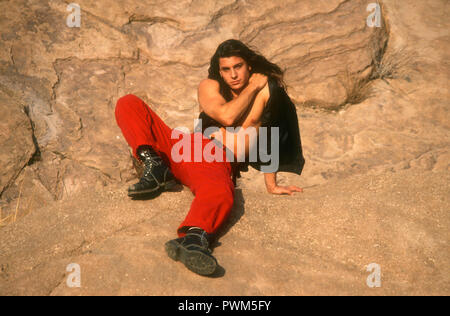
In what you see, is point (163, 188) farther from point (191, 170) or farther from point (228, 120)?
point (228, 120)

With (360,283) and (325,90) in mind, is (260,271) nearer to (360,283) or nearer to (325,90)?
(360,283)

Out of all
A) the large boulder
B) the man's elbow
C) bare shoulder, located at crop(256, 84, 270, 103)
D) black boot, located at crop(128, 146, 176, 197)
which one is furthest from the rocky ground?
bare shoulder, located at crop(256, 84, 270, 103)

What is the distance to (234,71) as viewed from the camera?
9.87ft

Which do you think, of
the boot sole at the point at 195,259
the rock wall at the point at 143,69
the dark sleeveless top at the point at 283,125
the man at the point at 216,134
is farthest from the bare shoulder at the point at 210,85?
the boot sole at the point at 195,259

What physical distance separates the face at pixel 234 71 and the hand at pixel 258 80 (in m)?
0.06

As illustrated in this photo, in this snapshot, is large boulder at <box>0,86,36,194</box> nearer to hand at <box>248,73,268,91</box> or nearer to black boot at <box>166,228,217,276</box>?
black boot at <box>166,228,217,276</box>

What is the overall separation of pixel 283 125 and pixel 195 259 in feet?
5.67

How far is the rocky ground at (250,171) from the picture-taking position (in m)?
1.95

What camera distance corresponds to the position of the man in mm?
2234

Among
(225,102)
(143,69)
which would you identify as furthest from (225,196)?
(143,69)

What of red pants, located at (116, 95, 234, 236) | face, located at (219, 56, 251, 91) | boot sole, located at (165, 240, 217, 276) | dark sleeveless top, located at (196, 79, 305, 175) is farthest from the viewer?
dark sleeveless top, located at (196, 79, 305, 175)

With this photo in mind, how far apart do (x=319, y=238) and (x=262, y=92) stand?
133cm

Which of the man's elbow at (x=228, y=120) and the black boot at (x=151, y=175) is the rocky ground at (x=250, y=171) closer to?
the black boot at (x=151, y=175)
